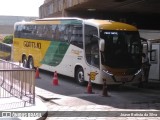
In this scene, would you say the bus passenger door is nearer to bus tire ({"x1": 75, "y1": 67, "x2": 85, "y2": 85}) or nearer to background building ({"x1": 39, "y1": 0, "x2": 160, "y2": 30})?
bus tire ({"x1": 75, "y1": 67, "x2": 85, "y2": 85})

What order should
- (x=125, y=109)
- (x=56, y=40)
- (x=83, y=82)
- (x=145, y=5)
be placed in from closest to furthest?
(x=125, y=109) < (x=83, y=82) < (x=56, y=40) < (x=145, y=5)

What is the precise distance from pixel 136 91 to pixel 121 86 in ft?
5.55

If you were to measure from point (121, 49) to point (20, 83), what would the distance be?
18.9 feet

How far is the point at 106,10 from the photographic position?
81.3 feet

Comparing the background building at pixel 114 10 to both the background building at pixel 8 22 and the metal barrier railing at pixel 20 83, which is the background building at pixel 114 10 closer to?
the metal barrier railing at pixel 20 83

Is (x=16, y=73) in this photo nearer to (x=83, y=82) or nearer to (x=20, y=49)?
(x=83, y=82)

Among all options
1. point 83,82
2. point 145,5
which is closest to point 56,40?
point 83,82

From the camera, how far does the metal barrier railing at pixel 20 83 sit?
1073 centimetres

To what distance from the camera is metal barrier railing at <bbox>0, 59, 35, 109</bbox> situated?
10.7 metres

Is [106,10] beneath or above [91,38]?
above

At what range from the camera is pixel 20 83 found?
11250mm

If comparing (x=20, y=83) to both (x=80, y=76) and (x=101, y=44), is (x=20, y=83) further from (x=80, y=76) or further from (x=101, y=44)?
(x=80, y=76)

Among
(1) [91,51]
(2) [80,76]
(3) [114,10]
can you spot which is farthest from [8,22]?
(1) [91,51]

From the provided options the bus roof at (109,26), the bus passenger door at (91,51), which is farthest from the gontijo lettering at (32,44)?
the bus roof at (109,26)
